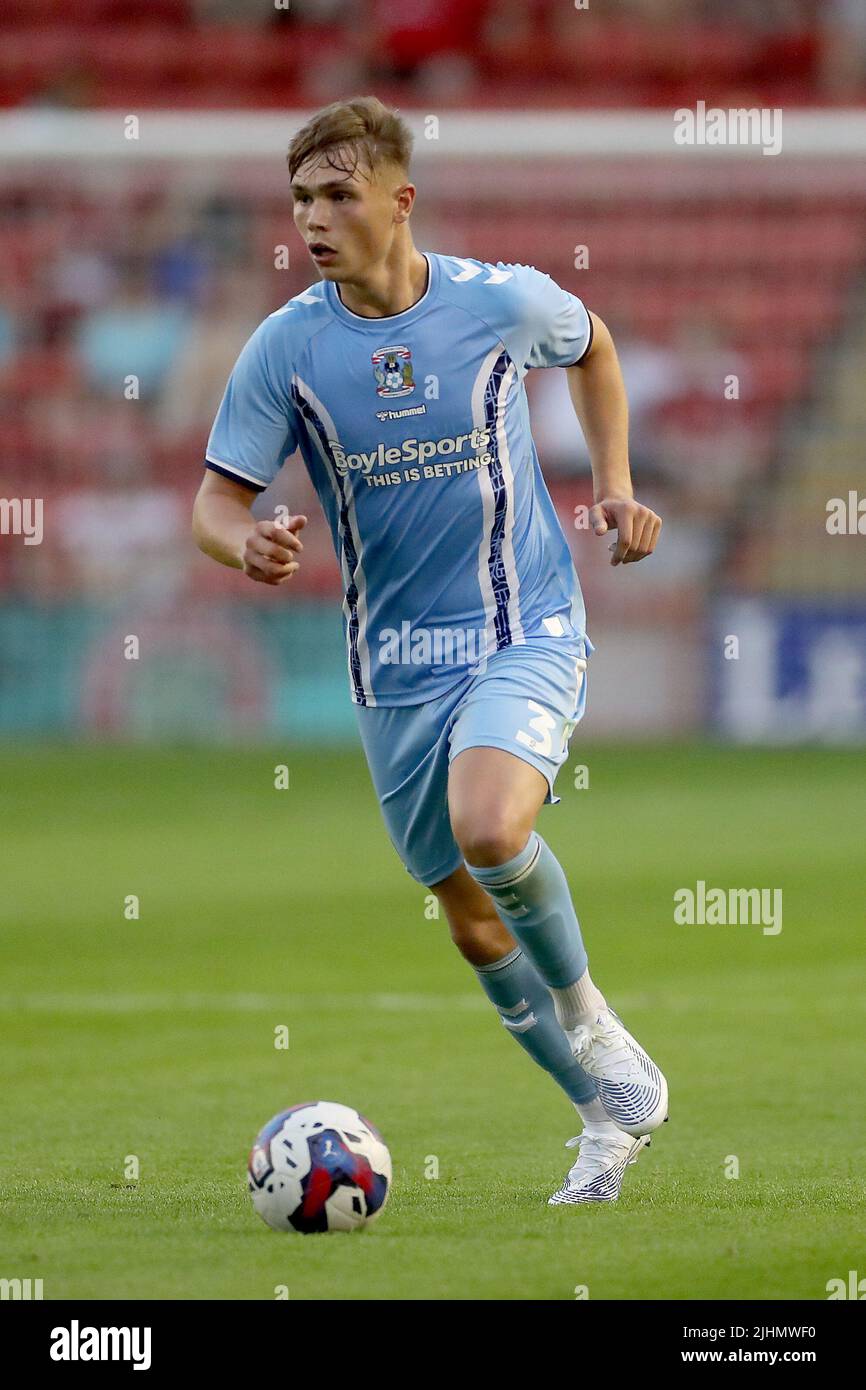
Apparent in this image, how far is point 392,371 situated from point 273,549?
743 millimetres

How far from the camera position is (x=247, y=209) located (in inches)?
687

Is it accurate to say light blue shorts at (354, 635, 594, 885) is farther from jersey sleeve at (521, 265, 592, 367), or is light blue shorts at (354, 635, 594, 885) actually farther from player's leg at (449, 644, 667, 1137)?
jersey sleeve at (521, 265, 592, 367)

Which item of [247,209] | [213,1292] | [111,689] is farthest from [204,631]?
[213,1292]

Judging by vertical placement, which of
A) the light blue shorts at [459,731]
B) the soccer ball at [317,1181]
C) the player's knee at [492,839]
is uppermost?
the light blue shorts at [459,731]

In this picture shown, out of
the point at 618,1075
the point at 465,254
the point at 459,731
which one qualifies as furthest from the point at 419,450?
the point at 465,254

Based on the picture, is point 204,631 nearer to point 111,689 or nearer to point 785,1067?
point 111,689

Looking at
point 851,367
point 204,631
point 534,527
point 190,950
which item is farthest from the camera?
point 851,367

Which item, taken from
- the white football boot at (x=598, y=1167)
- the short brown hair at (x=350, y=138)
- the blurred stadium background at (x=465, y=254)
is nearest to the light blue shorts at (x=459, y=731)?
the white football boot at (x=598, y=1167)

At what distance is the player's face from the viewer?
4961 millimetres

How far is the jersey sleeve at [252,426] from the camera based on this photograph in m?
5.16

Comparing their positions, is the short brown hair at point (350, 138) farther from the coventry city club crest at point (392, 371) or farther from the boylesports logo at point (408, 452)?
the boylesports logo at point (408, 452)

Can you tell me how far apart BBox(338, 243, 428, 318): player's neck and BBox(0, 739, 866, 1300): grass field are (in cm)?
211

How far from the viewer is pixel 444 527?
521 cm
